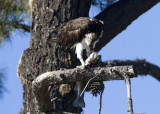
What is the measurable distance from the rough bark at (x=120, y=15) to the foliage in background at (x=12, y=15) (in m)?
0.95

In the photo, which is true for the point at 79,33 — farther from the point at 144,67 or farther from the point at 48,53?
the point at 144,67

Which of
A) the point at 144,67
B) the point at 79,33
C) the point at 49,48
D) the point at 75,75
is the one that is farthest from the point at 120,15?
the point at 75,75

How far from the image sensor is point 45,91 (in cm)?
276

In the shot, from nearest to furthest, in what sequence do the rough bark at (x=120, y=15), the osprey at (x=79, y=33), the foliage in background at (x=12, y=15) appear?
the osprey at (x=79, y=33) → the rough bark at (x=120, y=15) → the foliage in background at (x=12, y=15)

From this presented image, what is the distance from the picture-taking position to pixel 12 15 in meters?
4.06

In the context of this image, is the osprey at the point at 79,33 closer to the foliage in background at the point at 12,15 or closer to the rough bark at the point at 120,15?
the rough bark at the point at 120,15

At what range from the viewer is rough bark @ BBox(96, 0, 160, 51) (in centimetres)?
365

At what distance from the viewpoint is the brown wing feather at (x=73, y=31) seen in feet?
11.0

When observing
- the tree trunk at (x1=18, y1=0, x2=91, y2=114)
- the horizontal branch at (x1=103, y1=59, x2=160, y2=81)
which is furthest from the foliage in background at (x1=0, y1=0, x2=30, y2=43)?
the horizontal branch at (x1=103, y1=59, x2=160, y2=81)

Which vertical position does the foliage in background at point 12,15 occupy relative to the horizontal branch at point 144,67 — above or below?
above

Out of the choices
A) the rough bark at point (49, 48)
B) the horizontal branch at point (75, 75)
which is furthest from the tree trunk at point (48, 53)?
the horizontal branch at point (75, 75)

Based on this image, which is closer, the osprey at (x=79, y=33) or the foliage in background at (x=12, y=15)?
the osprey at (x=79, y=33)

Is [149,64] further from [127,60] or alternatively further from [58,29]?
[58,29]

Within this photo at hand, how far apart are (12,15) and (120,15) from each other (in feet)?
4.12
